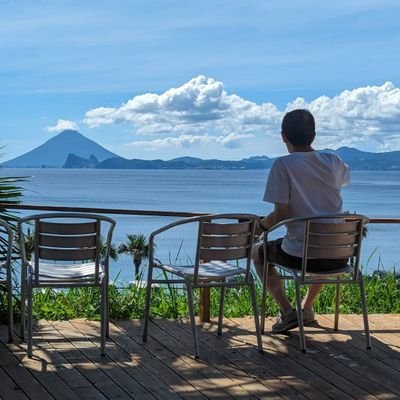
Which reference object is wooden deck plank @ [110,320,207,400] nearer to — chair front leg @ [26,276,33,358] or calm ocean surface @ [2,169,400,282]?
chair front leg @ [26,276,33,358]

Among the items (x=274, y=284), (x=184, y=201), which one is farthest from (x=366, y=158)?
(x=274, y=284)

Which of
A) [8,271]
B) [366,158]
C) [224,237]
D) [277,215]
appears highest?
[277,215]

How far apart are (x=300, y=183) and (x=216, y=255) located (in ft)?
2.11

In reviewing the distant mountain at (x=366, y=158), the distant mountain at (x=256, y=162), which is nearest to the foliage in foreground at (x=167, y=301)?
the distant mountain at (x=256, y=162)

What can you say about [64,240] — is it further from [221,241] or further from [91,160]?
[91,160]

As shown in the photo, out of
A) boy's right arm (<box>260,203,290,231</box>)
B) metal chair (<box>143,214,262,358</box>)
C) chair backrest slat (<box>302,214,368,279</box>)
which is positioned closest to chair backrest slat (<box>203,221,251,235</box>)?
metal chair (<box>143,214,262,358</box>)

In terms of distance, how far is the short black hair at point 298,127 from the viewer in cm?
504

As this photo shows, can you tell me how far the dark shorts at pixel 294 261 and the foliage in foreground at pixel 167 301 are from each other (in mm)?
899

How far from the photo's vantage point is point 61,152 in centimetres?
17662

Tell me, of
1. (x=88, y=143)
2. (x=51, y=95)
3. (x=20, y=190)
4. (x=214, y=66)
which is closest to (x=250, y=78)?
(x=214, y=66)

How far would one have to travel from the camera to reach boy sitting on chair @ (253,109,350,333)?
4980mm

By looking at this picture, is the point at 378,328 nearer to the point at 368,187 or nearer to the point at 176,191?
the point at 176,191

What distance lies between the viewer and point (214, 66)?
15475 centimetres

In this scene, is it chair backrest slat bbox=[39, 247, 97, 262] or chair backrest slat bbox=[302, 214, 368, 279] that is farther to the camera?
chair backrest slat bbox=[302, 214, 368, 279]
